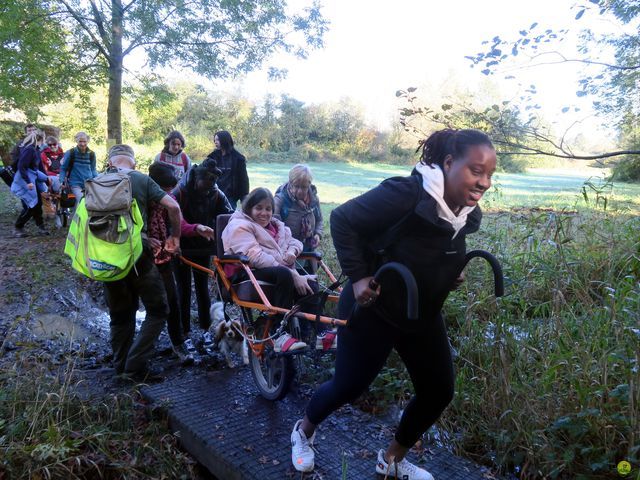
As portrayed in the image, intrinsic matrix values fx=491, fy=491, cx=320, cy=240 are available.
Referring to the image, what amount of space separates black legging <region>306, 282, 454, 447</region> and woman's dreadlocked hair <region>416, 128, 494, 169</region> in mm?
781

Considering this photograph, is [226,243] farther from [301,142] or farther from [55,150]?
[301,142]

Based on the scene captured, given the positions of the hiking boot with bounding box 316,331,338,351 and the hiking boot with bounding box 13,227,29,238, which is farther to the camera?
the hiking boot with bounding box 13,227,29,238

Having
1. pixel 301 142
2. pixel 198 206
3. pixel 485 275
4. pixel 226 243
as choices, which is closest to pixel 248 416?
pixel 226 243

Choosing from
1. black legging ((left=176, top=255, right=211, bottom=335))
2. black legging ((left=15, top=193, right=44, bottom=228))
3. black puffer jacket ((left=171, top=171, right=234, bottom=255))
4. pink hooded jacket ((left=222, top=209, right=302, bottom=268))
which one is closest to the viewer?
pink hooded jacket ((left=222, top=209, right=302, bottom=268))

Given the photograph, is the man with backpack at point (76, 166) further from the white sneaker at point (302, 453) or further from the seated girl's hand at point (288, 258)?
the white sneaker at point (302, 453)

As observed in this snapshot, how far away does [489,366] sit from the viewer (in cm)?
359

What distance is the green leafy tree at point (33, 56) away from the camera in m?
9.44

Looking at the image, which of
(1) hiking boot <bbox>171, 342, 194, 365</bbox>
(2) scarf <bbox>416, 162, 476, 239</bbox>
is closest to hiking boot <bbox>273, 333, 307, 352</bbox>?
(1) hiking boot <bbox>171, 342, 194, 365</bbox>

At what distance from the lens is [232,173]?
6930mm

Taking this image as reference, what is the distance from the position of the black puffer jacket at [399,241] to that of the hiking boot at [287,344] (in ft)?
4.12

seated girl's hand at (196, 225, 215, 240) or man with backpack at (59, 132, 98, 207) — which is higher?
man with backpack at (59, 132, 98, 207)

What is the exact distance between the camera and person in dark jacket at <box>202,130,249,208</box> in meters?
6.86

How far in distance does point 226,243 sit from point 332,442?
1.83m

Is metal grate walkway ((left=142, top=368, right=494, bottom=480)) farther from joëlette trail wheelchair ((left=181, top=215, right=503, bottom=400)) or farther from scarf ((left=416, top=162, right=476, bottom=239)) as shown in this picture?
scarf ((left=416, top=162, right=476, bottom=239))
